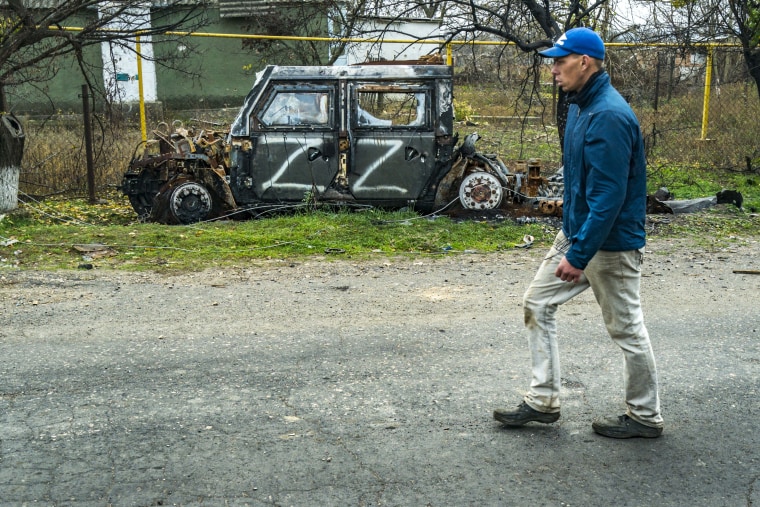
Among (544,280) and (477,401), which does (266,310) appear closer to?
(477,401)

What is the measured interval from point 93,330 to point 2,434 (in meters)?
1.83

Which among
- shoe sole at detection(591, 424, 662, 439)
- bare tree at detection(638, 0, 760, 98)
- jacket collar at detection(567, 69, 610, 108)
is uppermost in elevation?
→ bare tree at detection(638, 0, 760, 98)

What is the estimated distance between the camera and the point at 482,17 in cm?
1261

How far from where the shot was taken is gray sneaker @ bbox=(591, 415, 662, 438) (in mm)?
4199

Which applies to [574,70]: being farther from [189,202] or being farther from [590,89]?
[189,202]

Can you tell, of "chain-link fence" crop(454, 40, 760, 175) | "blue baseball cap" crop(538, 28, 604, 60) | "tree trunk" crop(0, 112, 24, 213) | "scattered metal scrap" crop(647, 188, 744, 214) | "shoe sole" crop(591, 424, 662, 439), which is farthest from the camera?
"chain-link fence" crop(454, 40, 760, 175)

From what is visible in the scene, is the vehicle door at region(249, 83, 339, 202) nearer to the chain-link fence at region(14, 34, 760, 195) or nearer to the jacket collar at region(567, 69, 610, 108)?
the chain-link fence at region(14, 34, 760, 195)

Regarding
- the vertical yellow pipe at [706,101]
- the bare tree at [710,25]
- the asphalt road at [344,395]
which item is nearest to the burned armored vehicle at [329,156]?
the asphalt road at [344,395]

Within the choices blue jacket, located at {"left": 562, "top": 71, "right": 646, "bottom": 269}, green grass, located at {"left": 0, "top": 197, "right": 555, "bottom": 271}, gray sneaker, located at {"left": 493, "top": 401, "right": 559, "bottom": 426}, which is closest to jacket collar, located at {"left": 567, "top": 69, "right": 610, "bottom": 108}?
blue jacket, located at {"left": 562, "top": 71, "right": 646, "bottom": 269}

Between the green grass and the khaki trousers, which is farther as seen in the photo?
the green grass

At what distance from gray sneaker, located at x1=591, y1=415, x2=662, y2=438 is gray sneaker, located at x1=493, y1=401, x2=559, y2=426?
257mm

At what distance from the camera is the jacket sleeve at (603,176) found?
3857mm

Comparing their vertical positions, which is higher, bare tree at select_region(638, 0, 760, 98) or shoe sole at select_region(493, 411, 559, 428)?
bare tree at select_region(638, 0, 760, 98)

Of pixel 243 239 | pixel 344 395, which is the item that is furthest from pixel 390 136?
pixel 344 395
